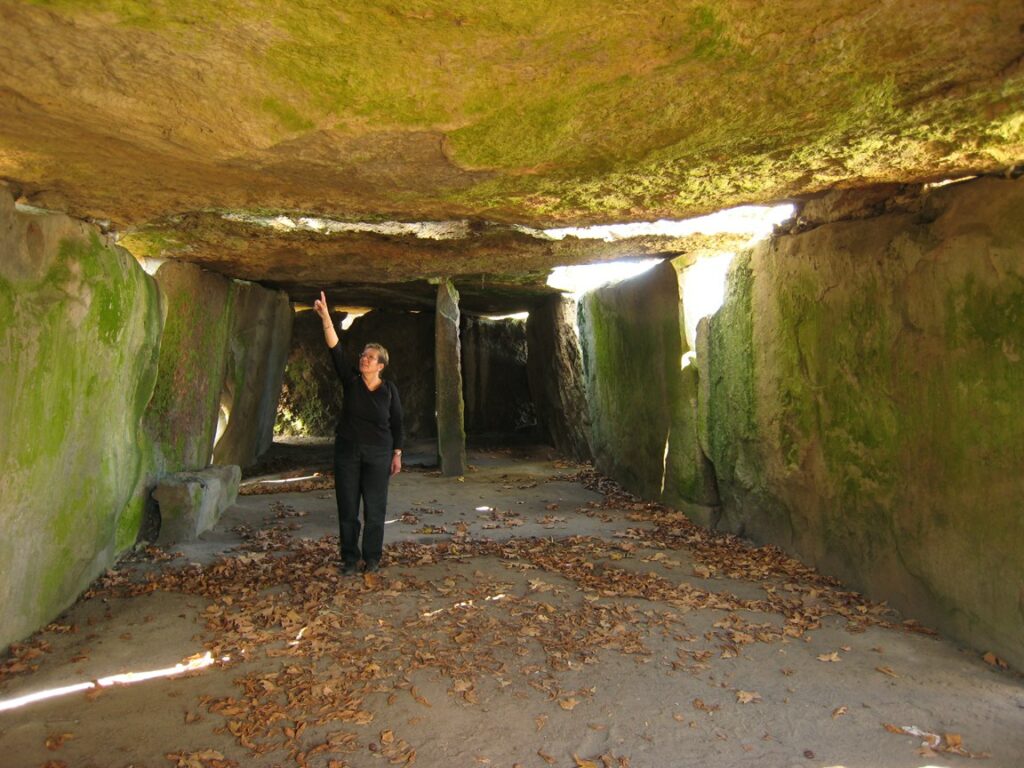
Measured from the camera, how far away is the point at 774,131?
135 inches

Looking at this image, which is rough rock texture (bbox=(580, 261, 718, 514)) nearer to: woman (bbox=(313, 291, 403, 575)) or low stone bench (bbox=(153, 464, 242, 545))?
woman (bbox=(313, 291, 403, 575))

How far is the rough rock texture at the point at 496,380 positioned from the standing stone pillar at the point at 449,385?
14.2 ft

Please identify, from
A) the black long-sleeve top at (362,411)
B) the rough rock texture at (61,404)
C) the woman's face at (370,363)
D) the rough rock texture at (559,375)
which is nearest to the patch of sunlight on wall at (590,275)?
the rough rock texture at (559,375)

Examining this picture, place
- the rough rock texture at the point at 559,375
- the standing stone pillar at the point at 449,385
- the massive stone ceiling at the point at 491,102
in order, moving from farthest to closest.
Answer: the rough rock texture at the point at 559,375, the standing stone pillar at the point at 449,385, the massive stone ceiling at the point at 491,102

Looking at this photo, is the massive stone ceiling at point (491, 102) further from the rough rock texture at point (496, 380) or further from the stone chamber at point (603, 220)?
the rough rock texture at point (496, 380)

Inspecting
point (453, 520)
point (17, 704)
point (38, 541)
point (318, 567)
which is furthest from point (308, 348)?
point (17, 704)

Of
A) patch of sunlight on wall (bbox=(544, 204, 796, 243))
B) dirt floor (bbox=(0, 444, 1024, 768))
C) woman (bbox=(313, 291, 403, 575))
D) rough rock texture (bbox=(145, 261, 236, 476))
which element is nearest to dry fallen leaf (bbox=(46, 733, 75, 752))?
dirt floor (bbox=(0, 444, 1024, 768))

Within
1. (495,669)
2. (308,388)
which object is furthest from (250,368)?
(495,669)

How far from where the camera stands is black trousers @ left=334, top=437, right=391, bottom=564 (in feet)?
17.8

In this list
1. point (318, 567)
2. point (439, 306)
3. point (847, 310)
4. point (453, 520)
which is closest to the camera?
point (847, 310)

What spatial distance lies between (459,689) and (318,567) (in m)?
2.27

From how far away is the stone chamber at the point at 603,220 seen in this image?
2533 mm

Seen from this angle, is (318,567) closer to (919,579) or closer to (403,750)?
(403,750)

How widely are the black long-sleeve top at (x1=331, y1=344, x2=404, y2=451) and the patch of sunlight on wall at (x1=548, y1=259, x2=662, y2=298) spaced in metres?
3.86
